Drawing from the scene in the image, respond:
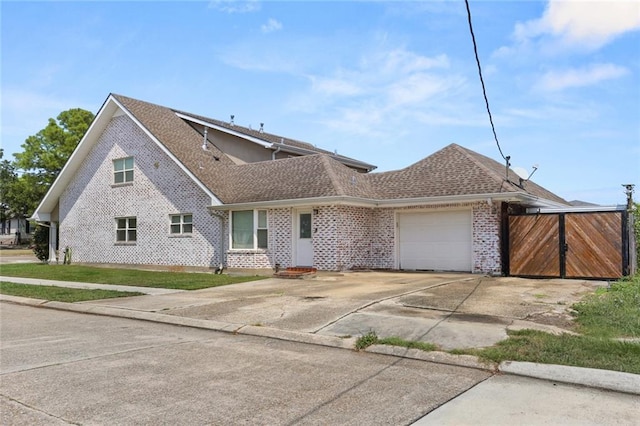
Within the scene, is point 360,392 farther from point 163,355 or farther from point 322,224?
point 322,224

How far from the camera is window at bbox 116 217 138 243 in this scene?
23.2 meters

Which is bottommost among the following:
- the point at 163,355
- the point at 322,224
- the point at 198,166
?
the point at 163,355

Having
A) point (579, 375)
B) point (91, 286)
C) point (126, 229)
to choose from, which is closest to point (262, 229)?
point (91, 286)

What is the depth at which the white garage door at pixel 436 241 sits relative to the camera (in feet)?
56.6

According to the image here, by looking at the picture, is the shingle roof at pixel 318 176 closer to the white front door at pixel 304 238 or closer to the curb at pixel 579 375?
the white front door at pixel 304 238

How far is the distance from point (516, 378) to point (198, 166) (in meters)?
17.4

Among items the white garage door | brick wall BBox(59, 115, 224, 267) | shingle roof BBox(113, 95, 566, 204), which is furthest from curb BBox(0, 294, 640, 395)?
the white garage door

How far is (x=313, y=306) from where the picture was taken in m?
10.5

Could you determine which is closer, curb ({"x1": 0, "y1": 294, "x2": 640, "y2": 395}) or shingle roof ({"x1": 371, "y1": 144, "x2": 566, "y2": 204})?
curb ({"x1": 0, "y1": 294, "x2": 640, "y2": 395})

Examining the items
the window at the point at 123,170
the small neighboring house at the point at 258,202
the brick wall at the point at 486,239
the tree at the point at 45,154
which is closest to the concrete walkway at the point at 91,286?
the small neighboring house at the point at 258,202

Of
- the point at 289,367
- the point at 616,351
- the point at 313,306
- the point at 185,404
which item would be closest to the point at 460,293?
the point at 313,306

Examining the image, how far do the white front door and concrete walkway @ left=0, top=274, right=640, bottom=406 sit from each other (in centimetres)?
250

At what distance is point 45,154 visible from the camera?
161 ft

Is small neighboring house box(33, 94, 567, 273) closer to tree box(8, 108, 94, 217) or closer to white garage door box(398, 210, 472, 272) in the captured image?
white garage door box(398, 210, 472, 272)
